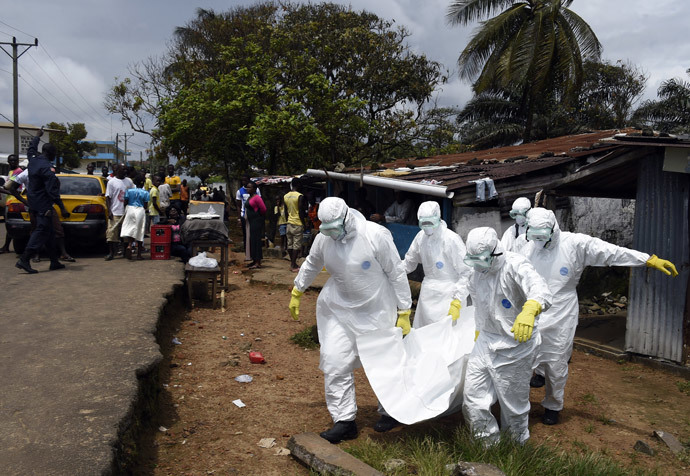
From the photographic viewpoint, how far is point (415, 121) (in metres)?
21.5

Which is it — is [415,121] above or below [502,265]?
above

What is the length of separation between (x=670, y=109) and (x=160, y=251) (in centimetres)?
1987

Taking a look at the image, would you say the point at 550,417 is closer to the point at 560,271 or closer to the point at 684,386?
the point at 560,271

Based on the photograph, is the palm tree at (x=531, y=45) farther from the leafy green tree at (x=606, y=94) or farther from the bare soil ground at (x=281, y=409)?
the bare soil ground at (x=281, y=409)

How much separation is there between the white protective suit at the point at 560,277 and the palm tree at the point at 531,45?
13623mm

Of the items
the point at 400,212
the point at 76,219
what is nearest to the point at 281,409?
the point at 400,212

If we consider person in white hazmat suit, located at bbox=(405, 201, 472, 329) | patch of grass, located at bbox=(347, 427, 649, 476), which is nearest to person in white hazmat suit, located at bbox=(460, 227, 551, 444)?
patch of grass, located at bbox=(347, 427, 649, 476)

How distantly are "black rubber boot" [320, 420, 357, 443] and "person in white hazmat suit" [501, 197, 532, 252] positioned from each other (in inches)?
104

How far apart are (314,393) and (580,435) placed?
7.74ft

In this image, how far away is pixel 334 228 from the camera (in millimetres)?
4250

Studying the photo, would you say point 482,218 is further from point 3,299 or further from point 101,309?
point 3,299

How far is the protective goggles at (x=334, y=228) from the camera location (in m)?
4.23

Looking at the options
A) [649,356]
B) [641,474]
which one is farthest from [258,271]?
[641,474]

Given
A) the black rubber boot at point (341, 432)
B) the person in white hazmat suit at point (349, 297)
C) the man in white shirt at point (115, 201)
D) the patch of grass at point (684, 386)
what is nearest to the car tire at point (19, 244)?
the man in white shirt at point (115, 201)
